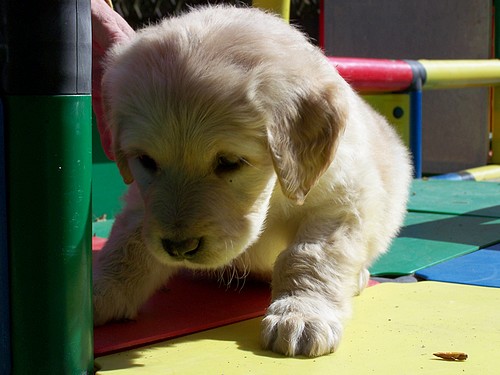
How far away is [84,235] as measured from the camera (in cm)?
213

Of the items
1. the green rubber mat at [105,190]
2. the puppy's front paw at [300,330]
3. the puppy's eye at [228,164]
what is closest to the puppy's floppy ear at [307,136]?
the puppy's eye at [228,164]

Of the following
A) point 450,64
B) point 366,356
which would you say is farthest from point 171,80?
point 450,64

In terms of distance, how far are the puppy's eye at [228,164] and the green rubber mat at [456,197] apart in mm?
2976

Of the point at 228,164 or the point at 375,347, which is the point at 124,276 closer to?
the point at 228,164

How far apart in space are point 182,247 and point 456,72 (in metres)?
A: 5.26

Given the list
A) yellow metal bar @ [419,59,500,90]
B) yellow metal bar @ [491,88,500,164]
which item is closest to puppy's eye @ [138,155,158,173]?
yellow metal bar @ [419,59,500,90]

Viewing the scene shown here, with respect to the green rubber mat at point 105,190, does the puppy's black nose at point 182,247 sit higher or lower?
higher

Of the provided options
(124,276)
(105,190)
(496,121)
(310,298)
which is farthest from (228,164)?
(496,121)

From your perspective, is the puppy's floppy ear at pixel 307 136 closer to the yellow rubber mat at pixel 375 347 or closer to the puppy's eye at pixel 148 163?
the puppy's eye at pixel 148 163

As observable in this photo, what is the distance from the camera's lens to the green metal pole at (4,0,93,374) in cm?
196

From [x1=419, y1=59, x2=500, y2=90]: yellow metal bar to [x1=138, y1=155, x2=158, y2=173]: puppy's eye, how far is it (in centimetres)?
470

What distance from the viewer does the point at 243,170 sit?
2.59 meters

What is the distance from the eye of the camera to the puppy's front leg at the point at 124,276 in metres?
2.83

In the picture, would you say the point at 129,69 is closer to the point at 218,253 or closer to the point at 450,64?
the point at 218,253
